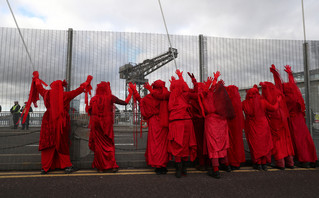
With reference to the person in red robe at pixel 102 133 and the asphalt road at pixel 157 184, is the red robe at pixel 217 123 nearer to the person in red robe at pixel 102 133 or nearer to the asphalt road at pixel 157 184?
the asphalt road at pixel 157 184

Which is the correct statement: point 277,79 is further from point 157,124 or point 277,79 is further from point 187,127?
point 157,124

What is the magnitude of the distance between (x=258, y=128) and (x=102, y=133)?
3.22m

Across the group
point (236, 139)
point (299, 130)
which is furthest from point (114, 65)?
point (299, 130)

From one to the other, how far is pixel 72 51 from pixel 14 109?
1.83 meters

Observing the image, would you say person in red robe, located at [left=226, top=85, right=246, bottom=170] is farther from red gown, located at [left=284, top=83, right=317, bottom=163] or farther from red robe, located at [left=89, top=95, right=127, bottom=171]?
red robe, located at [left=89, top=95, right=127, bottom=171]

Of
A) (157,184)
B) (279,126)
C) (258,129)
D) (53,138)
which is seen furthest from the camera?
(279,126)

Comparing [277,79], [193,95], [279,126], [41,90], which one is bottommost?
[279,126]

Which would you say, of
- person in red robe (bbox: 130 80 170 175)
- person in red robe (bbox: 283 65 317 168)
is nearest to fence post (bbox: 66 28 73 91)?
person in red robe (bbox: 130 80 170 175)

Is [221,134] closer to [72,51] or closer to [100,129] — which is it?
[100,129]

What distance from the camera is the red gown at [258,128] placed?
13.3ft

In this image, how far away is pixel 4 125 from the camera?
431 centimetres

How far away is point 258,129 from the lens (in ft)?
13.7

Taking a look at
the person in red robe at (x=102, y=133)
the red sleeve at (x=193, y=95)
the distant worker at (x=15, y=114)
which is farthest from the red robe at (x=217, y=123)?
the distant worker at (x=15, y=114)

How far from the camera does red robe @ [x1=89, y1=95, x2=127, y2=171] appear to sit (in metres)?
3.93
